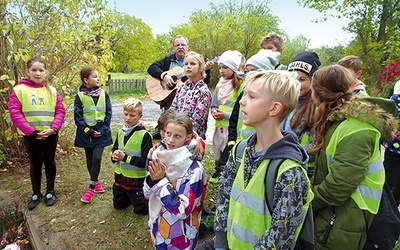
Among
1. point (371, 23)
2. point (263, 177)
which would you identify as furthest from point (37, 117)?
point (371, 23)

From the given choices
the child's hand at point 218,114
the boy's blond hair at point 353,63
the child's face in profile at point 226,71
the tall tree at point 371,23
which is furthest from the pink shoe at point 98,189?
the tall tree at point 371,23

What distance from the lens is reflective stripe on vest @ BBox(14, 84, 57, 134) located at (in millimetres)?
3787

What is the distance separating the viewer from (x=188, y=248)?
2543 millimetres

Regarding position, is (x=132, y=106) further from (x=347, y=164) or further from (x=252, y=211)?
(x=347, y=164)

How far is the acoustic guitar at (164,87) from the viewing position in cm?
508

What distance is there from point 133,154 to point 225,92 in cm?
125

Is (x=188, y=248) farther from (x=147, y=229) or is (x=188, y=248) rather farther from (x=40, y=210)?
(x=40, y=210)

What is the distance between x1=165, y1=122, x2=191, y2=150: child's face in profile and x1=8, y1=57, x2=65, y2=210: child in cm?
207

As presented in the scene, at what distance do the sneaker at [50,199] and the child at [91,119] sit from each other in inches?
15.5

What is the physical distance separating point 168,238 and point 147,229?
98cm

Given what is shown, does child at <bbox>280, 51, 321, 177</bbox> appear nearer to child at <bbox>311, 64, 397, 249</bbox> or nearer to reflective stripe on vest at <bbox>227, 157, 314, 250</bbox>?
child at <bbox>311, 64, 397, 249</bbox>

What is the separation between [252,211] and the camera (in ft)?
5.11

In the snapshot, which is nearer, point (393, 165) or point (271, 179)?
point (271, 179)

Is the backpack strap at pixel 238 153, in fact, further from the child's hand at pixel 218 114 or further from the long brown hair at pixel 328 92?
the child's hand at pixel 218 114
